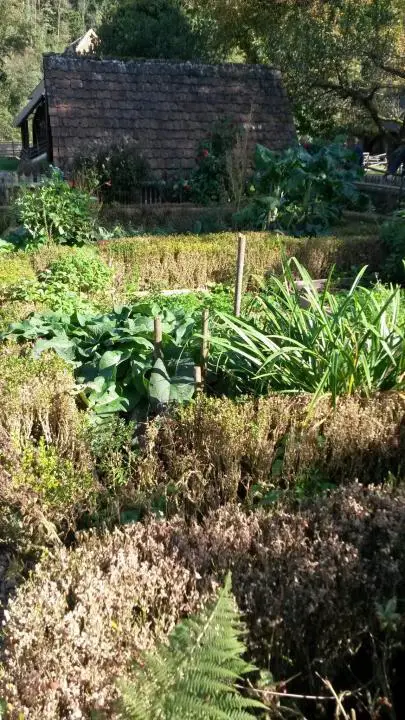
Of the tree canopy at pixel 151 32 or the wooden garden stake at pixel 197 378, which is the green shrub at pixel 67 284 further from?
the tree canopy at pixel 151 32

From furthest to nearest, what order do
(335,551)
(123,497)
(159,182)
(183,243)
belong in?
(159,182)
(183,243)
(123,497)
(335,551)

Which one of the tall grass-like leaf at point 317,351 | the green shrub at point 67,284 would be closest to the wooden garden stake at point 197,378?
the tall grass-like leaf at point 317,351

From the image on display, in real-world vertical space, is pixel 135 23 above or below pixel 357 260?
above

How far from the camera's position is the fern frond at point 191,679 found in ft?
5.12

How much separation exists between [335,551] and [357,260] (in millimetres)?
7807

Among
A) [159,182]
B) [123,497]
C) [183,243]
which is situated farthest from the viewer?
[159,182]

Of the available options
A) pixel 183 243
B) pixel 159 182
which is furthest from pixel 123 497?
pixel 159 182

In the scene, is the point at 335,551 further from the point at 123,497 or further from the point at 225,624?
the point at 123,497

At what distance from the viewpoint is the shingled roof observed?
13.5 m

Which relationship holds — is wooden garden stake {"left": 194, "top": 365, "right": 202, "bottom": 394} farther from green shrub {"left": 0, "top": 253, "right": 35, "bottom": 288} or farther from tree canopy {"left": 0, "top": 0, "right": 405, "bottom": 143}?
tree canopy {"left": 0, "top": 0, "right": 405, "bottom": 143}

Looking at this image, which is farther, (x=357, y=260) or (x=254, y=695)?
(x=357, y=260)

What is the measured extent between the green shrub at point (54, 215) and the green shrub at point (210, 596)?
274 inches

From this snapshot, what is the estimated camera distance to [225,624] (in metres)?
1.74

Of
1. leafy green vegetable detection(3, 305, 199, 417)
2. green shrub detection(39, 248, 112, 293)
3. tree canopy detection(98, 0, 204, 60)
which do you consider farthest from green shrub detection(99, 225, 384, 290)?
tree canopy detection(98, 0, 204, 60)
